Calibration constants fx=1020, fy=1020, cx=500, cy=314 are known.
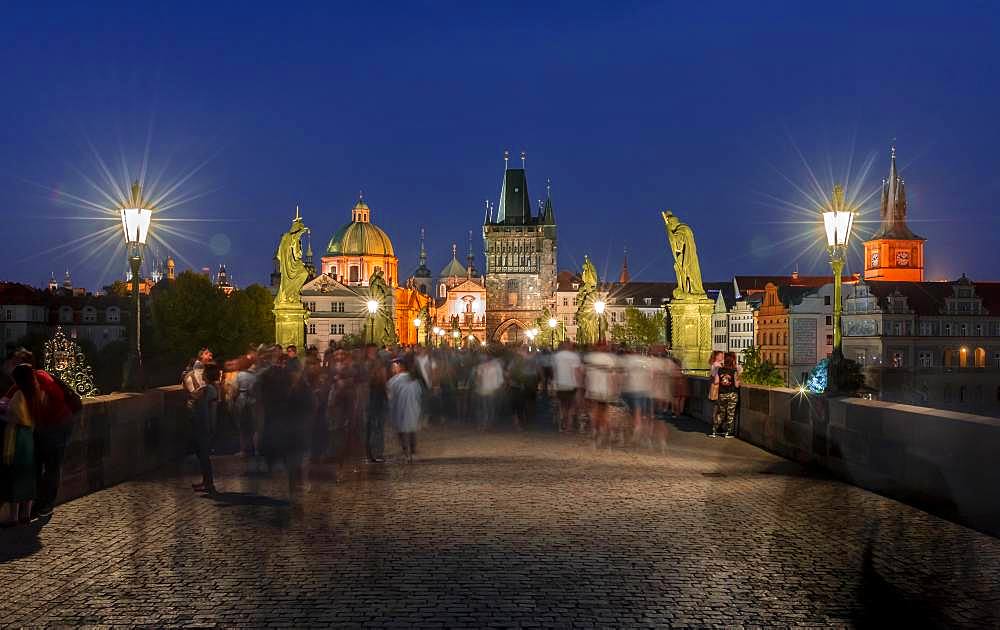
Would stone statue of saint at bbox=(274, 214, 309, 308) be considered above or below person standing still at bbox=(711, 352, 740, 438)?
above

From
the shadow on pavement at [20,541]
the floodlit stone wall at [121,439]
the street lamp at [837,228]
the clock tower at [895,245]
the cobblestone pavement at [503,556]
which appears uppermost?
the clock tower at [895,245]

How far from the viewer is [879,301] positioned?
96875mm

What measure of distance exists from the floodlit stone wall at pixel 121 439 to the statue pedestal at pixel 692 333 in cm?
1395

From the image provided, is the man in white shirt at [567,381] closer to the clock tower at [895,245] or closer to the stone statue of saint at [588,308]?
the stone statue of saint at [588,308]

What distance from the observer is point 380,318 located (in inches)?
1671

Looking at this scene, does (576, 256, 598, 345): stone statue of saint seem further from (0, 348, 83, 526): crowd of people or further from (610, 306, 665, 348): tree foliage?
(610, 306, 665, 348): tree foliage

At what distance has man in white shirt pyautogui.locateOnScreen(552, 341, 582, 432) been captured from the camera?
20.6 meters

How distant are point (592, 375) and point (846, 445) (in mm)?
6791

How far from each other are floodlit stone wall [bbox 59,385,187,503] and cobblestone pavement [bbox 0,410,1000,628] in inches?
11.7

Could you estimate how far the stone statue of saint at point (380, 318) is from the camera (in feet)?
134

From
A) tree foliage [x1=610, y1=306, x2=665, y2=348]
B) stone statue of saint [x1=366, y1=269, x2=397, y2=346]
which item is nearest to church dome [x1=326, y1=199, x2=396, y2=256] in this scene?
tree foliage [x1=610, y1=306, x2=665, y2=348]

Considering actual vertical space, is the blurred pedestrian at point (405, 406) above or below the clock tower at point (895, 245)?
below

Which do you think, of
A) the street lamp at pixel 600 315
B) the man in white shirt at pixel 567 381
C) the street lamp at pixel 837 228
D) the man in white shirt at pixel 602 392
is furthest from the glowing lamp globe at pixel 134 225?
the street lamp at pixel 600 315

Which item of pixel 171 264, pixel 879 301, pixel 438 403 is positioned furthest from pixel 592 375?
pixel 171 264
